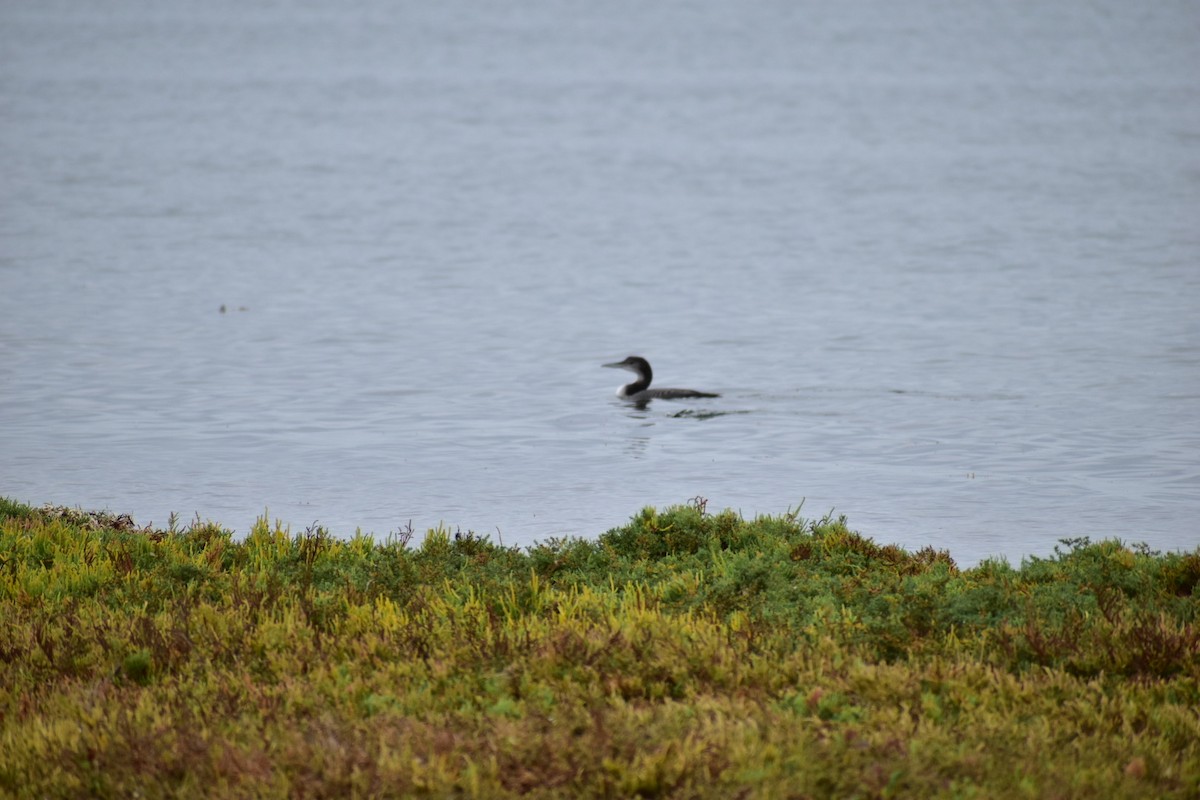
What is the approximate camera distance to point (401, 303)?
113 feet

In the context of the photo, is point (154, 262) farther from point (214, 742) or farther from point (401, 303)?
point (214, 742)

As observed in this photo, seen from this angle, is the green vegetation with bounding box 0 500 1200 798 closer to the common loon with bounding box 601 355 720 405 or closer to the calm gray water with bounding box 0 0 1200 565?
the calm gray water with bounding box 0 0 1200 565

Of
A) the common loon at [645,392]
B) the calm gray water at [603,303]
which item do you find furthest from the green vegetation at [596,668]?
the common loon at [645,392]

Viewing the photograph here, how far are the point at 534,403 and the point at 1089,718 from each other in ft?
48.5

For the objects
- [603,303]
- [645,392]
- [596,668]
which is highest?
[603,303]

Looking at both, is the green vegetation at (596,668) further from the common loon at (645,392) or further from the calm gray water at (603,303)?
the common loon at (645,392)

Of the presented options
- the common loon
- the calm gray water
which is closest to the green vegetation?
the calm gray water

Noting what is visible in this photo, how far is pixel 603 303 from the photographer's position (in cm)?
3444

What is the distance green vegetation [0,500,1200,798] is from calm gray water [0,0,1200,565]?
8.50 feet

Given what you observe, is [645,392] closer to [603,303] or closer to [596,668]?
[603,303]

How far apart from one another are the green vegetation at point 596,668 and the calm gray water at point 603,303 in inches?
102

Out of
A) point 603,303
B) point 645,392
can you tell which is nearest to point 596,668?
point 645,392

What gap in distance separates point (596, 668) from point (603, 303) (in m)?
25.9

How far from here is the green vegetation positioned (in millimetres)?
7355
